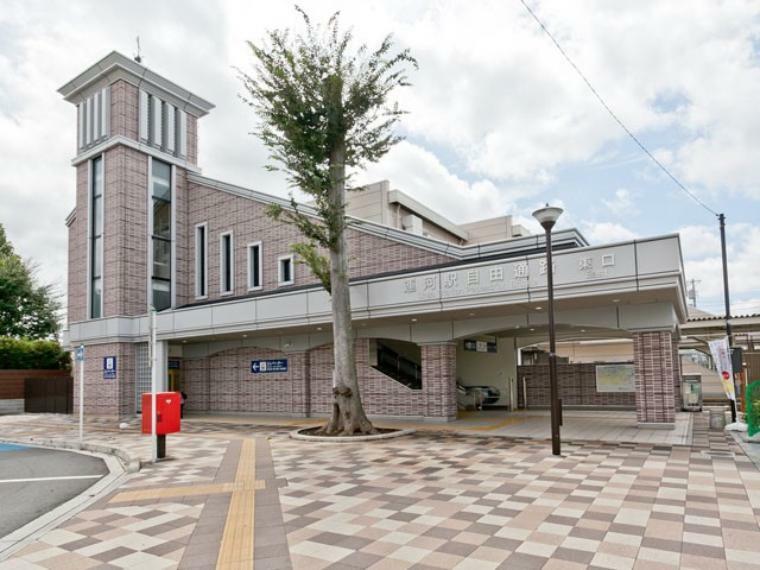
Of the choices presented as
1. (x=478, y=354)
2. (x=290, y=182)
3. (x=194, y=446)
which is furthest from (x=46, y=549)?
(x=478, y=354)

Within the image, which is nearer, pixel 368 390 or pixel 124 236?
pixel 368 390

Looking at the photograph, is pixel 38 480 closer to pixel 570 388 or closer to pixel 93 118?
pixel 570 388

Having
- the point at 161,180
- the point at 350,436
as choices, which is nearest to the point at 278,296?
the point at 350,436

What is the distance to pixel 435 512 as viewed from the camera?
6.62 meters

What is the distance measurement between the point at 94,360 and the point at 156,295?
3.69 meters

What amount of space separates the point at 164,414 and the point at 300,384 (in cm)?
962

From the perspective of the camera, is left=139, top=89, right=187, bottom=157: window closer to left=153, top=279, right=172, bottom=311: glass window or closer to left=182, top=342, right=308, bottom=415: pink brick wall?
left=153, top=279, right=172, bottom=311: glass window

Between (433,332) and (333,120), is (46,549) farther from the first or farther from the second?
(433,332)

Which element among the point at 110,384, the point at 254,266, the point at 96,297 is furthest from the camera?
the point at 96,297

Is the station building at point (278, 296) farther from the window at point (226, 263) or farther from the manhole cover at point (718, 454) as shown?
the manhole cover at point (718, 454)

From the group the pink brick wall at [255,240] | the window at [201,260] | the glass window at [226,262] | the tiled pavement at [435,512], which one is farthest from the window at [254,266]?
the tiled pavement at [435,512]

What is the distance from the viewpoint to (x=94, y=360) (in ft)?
78.3

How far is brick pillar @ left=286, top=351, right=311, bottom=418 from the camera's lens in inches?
801

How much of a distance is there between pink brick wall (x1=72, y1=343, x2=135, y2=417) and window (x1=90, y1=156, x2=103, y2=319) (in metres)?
1.99
